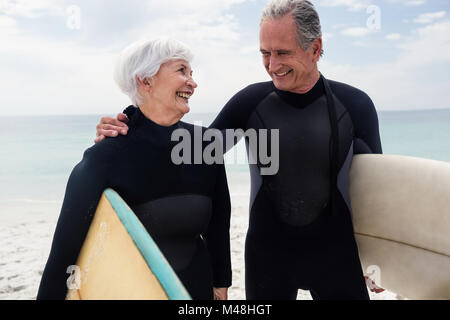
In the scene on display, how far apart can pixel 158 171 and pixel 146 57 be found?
1.58 ft

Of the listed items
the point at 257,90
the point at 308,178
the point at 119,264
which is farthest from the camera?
the point at 257,90

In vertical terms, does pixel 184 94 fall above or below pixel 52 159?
below

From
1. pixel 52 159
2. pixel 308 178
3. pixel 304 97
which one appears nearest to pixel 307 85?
pixel 304 97

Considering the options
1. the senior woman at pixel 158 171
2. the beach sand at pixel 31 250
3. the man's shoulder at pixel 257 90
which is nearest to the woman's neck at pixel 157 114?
the senior woman at pixel 158 171

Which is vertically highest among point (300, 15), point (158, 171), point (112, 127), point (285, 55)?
point (300, 15)

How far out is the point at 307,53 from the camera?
1.80 m

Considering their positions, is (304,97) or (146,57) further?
(304,97)

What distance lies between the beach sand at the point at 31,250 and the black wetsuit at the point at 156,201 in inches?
89.7

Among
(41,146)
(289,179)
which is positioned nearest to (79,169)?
(289,179)

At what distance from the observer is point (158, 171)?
5.21 feet

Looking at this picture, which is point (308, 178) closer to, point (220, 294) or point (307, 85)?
point (307, 85)

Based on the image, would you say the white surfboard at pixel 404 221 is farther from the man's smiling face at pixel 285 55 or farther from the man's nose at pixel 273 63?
the man's nose at pixel 273 63

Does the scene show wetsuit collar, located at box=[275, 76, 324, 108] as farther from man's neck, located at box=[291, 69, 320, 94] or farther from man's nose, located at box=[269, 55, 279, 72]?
man's nose, located at box=[269, 55, 279, 72]

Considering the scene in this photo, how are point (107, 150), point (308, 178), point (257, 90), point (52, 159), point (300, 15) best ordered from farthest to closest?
point (52, 159)
point (257, 90)
point (308, 178)
point (300, 15)
point (107, 150)
